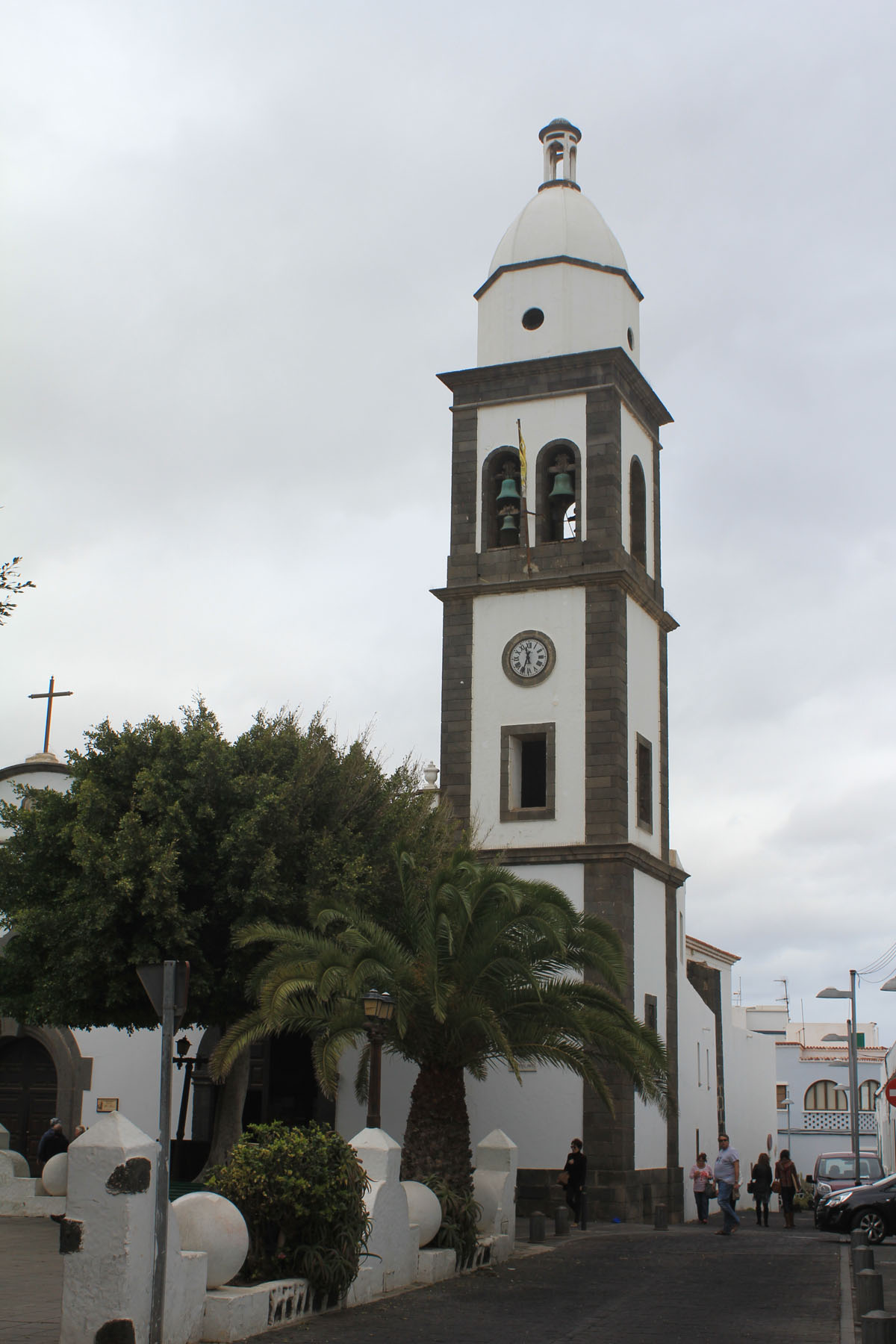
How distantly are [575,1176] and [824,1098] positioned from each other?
151 ft

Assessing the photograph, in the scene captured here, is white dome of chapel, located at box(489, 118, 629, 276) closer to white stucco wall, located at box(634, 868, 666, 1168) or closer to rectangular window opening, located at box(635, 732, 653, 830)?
rectangular window opening, located at box(635, 732, 653, 830)

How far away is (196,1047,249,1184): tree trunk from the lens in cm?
2169

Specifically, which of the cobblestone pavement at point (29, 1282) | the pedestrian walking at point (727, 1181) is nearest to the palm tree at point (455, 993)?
the cobblestone pavement at point (29, 1282)

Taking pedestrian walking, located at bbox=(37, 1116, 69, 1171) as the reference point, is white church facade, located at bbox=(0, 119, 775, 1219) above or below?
above

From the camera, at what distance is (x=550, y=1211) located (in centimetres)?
2464

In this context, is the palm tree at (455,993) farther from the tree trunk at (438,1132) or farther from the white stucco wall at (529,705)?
the white stucco wall at (529,705)

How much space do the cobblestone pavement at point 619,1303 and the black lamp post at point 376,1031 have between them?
2077 mm

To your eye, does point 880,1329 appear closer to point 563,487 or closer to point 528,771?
point 528,771

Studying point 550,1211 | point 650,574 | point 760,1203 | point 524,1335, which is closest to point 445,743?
point 650,574

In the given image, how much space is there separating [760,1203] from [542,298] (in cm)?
1824

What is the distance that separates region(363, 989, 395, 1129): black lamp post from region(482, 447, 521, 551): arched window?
13381mm

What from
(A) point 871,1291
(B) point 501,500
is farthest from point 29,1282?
(B) point 501,500

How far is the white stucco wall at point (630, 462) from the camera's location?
2891 centimetres

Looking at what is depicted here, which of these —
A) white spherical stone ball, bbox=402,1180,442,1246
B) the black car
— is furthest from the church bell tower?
white spherical stone ball, bbox=402,1180,442,1246
